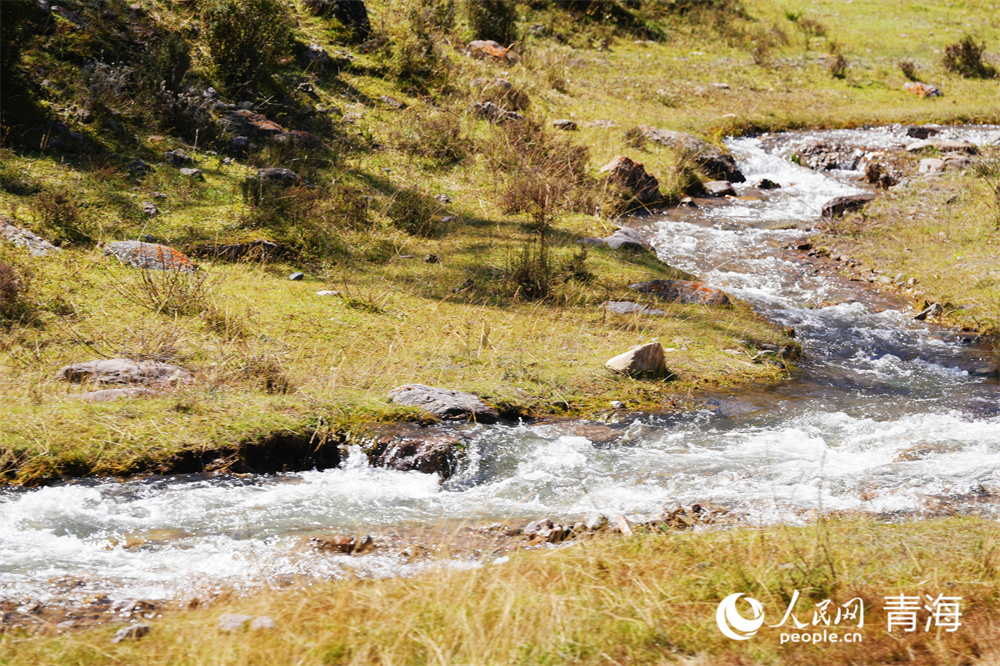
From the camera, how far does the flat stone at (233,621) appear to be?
2.89 metres

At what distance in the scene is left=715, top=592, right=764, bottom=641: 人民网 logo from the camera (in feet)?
9.34

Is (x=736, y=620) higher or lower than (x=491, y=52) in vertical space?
lower

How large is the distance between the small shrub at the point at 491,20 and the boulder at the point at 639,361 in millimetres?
13090

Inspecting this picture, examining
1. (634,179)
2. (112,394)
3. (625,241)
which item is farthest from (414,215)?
(112,394)

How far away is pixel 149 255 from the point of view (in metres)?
7.54

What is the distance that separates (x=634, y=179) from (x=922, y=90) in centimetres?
1154

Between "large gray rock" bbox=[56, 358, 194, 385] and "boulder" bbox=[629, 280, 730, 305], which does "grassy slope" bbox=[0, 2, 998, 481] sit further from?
"boulder" bbox=[629, 280, 730, 305]

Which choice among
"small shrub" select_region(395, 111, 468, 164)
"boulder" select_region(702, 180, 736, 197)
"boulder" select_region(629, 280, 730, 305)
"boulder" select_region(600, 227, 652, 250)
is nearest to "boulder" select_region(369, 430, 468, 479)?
"boulder" select_region(629, 280, 730, 305)

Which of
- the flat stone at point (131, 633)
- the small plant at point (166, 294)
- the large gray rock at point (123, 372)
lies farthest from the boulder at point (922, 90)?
the flat stone at point (131, 633)

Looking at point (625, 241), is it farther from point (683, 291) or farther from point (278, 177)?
point (278, 177)

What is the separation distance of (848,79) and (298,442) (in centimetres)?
1975

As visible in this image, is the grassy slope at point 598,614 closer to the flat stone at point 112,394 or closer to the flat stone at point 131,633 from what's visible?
the flat stone at point 131,633

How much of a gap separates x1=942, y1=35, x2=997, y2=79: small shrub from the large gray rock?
73.2ft

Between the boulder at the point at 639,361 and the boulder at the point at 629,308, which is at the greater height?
the boulder at the point at 639,361
